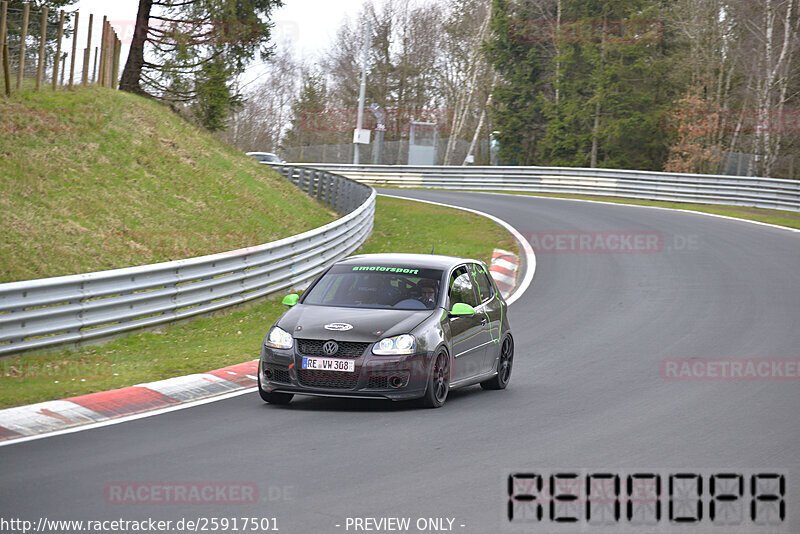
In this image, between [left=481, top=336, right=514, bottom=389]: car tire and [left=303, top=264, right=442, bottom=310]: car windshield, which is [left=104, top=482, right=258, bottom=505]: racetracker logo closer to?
[left=303, top=264, right=442, bottom=310]: car windshield

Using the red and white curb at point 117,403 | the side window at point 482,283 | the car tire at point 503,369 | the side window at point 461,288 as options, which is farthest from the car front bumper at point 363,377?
the side window at point 482,283

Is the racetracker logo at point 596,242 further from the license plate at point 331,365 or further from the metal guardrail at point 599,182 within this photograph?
the license plate at point 331,365

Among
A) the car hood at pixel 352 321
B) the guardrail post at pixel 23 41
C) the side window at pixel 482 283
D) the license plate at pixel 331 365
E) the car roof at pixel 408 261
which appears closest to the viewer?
the license plate at pixel 331 365

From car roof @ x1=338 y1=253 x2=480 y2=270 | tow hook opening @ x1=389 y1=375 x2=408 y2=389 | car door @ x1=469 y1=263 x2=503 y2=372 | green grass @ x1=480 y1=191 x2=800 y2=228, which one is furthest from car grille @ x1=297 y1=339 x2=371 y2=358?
green grass @ x1=480 y1=191 x2=800 y2=228

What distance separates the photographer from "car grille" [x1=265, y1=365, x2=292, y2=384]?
9.47 meters

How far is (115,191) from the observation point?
70.7ft

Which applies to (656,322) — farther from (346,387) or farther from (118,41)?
(118,41)

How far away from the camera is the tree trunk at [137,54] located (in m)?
30.4

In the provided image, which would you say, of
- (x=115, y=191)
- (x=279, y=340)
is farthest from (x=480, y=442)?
(x=115, y=191)

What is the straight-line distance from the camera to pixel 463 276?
1126 centimetres

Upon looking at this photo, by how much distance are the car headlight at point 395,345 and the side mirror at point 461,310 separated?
959 millimetres

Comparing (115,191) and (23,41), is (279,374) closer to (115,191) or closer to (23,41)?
(115,191)

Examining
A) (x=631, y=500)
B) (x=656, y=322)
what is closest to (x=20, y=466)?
(x=631, y=500)

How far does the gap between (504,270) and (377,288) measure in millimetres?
11066
